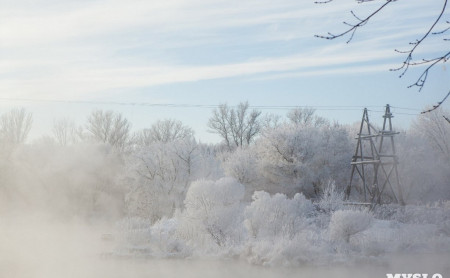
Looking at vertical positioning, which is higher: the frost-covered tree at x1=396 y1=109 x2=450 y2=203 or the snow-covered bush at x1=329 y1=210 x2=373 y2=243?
the frost-covered tree at x1=396 y1=109 x2=450 y2=203

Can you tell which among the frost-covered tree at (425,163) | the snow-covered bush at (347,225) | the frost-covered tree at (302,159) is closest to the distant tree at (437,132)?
the frost-covered tree at (425,163)

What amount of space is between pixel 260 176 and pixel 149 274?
22.4 meters

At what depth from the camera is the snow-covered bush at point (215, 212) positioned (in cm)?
2288

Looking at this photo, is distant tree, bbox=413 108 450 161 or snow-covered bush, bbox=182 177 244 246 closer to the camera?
snow-covered bush, bbox=182 177 244 246

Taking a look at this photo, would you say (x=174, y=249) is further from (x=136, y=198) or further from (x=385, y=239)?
(x=136, y=198)

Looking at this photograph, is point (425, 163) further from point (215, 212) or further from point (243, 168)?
point (215, 212)

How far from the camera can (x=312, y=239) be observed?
22.3m

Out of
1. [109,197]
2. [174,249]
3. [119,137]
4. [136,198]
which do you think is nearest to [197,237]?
[174,249]

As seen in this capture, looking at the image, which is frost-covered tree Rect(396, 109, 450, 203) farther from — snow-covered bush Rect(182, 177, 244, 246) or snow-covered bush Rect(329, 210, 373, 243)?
snow-covered bush Rect(182, 177, 244, 246)

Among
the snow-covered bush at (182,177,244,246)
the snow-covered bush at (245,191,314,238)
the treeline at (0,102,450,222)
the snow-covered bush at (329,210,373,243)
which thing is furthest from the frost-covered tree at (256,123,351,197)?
the snow-covered bush at (245,191,314,238)

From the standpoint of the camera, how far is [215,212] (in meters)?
23.0

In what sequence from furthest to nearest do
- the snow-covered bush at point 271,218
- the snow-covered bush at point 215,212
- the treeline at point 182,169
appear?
the treeline at point 182,169 → the snow-covered bush at point 215,212 → the snow-covered bush at point 271,218

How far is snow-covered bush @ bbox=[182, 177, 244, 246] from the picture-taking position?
22875 mm

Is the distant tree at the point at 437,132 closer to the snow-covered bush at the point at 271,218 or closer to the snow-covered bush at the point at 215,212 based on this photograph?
the snow-covered bush at the point at 271,218
